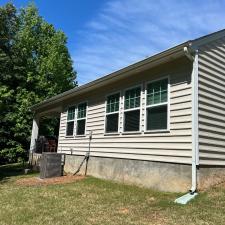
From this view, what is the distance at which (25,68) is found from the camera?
27594 millimetres

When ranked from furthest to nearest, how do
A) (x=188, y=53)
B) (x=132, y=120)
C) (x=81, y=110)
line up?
(x=81, y=110) < (x=132, y=120) < (x=188, y=53)

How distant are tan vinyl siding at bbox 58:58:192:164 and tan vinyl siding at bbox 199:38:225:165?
38 centimetres

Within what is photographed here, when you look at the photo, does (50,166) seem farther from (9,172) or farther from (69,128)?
(9,172)

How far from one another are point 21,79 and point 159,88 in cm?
1995

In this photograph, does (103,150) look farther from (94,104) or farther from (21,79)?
(21,79)

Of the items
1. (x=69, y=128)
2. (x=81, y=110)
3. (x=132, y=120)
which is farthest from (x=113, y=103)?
(x=69, y=128)

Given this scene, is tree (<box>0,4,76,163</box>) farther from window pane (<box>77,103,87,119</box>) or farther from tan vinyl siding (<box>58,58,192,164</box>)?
tan vinyl siding (<box>58,58,192,164</box>)

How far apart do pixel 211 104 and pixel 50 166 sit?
261 inches

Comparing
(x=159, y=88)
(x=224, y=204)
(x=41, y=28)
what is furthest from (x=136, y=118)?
(x=41, y=28)

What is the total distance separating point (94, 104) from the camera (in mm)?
12805

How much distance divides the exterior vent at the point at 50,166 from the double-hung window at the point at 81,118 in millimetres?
1646

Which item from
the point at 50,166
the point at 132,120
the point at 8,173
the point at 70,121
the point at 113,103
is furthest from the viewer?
the point at 8,173

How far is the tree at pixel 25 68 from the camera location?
79.5 feet

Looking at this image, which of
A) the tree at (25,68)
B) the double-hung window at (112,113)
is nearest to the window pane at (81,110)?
the double-hung window at (112,113)
